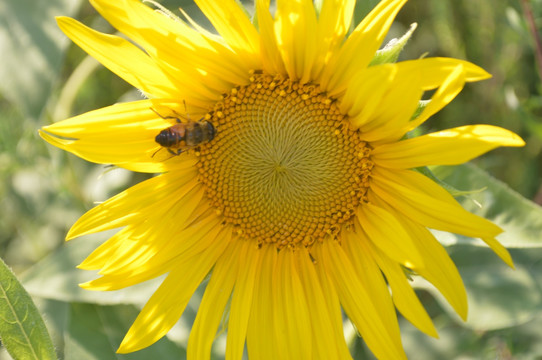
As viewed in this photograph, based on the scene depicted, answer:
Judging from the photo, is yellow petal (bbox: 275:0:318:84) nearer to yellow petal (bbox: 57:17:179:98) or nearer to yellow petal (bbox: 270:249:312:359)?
yellow petal (bbox: 57:17:179:98)

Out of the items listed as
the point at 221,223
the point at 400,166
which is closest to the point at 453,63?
the point at 400,166

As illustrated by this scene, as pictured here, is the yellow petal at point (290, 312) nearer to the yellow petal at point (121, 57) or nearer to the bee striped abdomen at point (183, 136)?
the bee striped abdomen at point (183, 136)

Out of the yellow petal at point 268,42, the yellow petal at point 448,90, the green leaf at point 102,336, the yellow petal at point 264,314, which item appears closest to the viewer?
the yellow petal at point 448,90

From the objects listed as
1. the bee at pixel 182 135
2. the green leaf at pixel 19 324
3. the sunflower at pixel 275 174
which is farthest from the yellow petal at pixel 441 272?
the green leaf at pixel 19 324

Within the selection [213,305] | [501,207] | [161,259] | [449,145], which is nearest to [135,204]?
[161,259]

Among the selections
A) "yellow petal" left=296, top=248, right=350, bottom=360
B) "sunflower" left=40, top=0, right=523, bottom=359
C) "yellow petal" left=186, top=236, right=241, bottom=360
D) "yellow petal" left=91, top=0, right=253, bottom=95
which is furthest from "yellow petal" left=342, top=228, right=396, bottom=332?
"yellow petal" left=91, top=0, right=253, bottom=95

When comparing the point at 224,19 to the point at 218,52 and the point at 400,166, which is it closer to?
the point at 218,52
